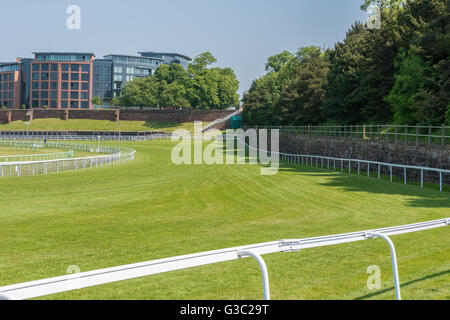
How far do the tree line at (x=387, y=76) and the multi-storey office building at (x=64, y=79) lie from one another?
90719mm

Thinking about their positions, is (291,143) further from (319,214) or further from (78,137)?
(78,137)

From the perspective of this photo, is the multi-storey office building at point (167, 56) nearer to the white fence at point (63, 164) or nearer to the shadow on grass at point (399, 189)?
the white fence at point (63, 164)

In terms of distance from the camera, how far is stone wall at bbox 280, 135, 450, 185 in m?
24.7

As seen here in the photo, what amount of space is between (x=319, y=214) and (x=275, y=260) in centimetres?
586

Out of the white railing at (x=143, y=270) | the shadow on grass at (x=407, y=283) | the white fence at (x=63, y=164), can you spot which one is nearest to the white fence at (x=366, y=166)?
the shadow on grass at (x=407, y=283)

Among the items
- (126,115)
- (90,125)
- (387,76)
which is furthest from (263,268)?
(126,115)

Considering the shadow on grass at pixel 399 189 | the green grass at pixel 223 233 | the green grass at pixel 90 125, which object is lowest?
the green grass at pixel 223 233

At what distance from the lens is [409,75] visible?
3434 cm

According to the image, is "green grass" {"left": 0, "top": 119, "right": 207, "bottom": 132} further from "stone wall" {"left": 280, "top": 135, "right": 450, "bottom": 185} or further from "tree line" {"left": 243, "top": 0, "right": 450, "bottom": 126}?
"stone wall" {"left": 280, "top": 135, "right": 450, "bottom": 185}

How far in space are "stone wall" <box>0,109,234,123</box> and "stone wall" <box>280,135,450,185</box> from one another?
3084 inches

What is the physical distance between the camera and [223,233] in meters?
11.2

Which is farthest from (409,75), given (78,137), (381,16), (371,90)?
(78,137)

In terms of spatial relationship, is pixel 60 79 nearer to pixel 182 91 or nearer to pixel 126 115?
pixel 126 115

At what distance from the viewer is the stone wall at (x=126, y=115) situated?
129500 millimetres
